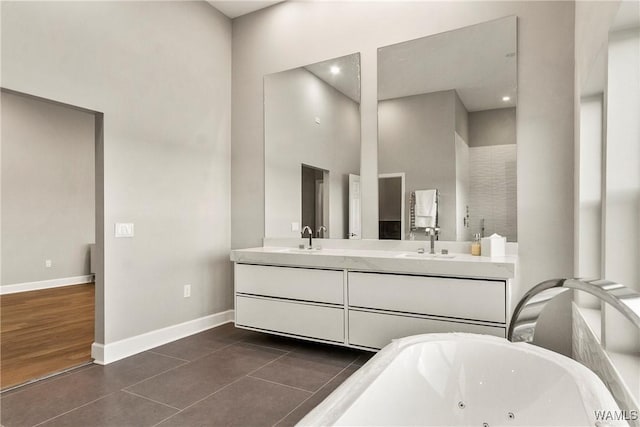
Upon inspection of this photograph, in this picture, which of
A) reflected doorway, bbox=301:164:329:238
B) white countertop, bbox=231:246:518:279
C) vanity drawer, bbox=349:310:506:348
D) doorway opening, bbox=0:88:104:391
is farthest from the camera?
doorway opening, bbox=0:88:104:391

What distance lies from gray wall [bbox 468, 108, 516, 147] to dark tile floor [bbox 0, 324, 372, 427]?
189cm

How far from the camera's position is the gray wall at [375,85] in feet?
8.92

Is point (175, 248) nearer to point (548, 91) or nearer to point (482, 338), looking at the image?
point (482, 338)

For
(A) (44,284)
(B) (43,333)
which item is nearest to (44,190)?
(A) (44,284)

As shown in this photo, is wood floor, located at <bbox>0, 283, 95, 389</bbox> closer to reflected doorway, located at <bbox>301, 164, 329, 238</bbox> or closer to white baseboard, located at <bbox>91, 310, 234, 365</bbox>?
white baseboard, located at <bbox>91, 310, 234, 365</bbox>

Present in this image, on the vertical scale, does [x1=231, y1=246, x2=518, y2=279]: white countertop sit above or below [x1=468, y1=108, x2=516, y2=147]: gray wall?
below

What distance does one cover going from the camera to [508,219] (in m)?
2.86

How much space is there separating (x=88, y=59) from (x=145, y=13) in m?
0.73

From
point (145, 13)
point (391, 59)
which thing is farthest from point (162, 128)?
point (391, 59)

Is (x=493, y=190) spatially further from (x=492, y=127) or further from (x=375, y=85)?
(x=375, y=85)

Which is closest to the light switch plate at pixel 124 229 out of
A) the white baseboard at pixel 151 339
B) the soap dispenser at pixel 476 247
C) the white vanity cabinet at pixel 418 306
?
the white baseboard at pixel 151 339

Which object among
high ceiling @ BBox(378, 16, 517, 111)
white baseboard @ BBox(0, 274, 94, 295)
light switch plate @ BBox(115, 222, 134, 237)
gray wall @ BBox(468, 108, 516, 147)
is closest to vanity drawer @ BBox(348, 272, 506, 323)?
gray wall @ BBox(468, 108, 516, 147)

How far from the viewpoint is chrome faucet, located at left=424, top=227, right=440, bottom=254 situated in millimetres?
3029

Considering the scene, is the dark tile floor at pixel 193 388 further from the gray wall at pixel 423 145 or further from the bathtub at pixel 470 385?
the gray wall at pixel 423 145
